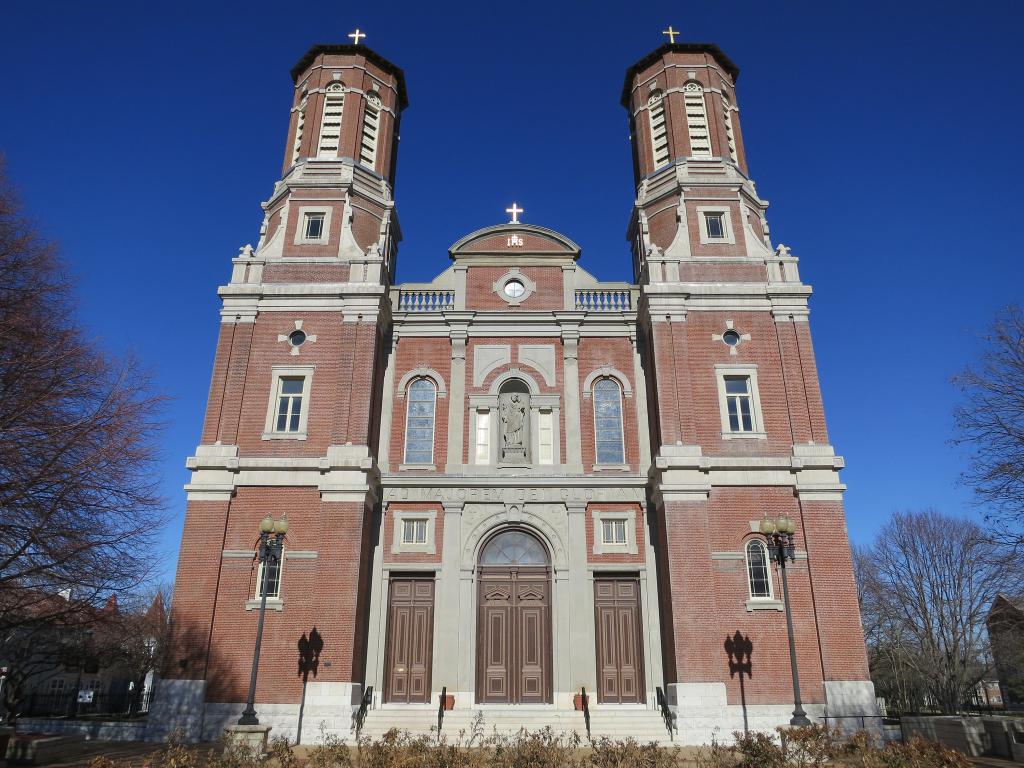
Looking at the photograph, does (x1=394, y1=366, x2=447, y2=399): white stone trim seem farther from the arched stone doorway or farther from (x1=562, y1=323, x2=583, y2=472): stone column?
the arched stone doorway

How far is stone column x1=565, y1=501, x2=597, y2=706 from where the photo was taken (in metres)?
20.2

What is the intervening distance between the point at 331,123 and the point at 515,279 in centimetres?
988

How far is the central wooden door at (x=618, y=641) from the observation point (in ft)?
67.1

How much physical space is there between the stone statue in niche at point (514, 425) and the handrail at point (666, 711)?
785cm

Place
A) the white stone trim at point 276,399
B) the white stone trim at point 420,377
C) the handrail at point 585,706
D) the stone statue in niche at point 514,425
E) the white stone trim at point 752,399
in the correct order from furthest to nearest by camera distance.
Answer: the white stone trim at point 420,377 → the stone statue in niche at point 514,425 → the white stone trim at point 276,399 → the white stone trim at point 752,399 → the handrail at point 585,706

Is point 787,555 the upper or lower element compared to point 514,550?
lower

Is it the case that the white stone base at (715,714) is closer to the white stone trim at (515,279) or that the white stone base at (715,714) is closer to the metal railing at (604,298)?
the metal railing at (604,298)

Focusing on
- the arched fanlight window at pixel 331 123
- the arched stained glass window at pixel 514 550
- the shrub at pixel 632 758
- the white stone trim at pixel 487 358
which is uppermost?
the arched fanlight window at pixel 331 123

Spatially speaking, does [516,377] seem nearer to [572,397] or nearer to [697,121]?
[572,397]

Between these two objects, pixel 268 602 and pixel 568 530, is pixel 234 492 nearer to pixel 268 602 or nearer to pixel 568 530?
pixel 268 602

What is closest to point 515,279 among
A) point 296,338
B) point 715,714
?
point 296,338

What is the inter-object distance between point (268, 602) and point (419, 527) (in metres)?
4.93

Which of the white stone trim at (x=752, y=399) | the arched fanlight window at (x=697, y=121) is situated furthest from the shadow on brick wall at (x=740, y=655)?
the arched fanlight window at (x=697, y=121)

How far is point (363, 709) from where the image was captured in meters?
19.3
